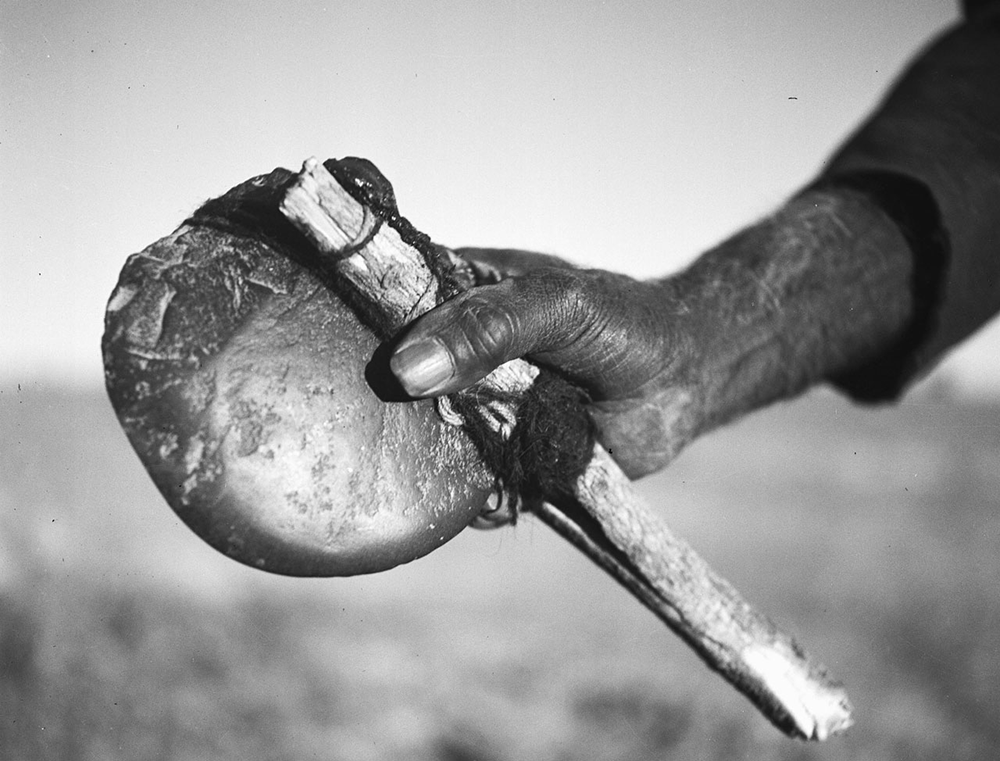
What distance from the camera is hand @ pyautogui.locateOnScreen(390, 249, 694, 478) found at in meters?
1.50

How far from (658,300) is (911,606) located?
9.25m

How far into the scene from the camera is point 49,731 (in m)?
5.53

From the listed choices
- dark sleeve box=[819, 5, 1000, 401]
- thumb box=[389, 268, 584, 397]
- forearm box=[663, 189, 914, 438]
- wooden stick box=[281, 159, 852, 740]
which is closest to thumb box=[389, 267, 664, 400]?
thumb box=[389, 268, 584, 397]

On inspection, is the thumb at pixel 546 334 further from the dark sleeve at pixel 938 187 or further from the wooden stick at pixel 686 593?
the dark sleeve at pixel 938 187

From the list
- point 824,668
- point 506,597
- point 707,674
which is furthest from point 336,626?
point 824,668

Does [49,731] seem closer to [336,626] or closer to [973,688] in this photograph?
[336,626]

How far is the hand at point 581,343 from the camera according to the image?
1.50 metres

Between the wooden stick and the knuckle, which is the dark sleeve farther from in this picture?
the knuckle

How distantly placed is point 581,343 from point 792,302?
1127 millimetres

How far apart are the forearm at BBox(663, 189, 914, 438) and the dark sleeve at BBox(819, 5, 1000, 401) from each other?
64mm

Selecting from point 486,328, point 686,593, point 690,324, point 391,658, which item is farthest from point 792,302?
point 391,658

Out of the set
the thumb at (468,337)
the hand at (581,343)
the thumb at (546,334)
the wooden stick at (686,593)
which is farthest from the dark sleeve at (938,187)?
the thumb at (468,337)

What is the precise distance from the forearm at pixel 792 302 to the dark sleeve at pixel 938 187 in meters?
0.06

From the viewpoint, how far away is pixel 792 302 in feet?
8.73
